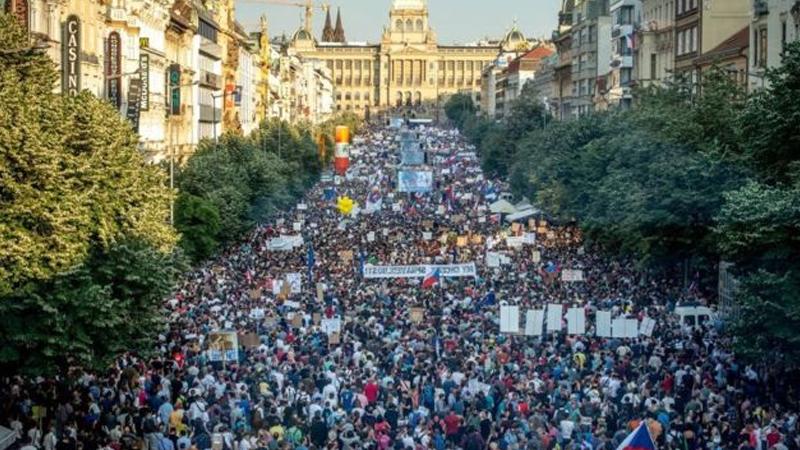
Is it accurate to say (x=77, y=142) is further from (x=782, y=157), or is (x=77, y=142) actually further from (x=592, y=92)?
(x=592, y=92)

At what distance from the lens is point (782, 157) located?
1369 inches

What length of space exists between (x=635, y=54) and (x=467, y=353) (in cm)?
6242

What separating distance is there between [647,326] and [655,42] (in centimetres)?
5538

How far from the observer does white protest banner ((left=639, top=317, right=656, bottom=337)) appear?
36.9m

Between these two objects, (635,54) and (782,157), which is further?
(635,54)

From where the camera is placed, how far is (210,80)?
349ft

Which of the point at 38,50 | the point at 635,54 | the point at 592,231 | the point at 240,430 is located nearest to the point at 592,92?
the point at 635,54

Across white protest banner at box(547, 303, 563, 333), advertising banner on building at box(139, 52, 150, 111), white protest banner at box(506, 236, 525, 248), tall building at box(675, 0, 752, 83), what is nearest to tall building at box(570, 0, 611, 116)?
tall building at box(675, 0, 752, 83)

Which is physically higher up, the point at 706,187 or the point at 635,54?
the point at 635,54

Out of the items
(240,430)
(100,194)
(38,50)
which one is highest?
(38,50)

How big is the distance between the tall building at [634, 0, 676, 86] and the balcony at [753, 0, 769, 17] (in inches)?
973

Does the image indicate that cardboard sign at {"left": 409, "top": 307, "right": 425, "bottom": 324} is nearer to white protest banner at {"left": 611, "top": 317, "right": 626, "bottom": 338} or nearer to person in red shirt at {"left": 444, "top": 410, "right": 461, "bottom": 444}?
white protest banner at {"left": 611, "top": 317, "right": 626, "bottom": 338}

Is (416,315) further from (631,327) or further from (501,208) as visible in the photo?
(501,208)

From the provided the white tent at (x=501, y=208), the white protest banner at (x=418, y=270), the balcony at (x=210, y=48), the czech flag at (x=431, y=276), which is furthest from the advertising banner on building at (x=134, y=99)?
the balcony at (x=210, y=48)
